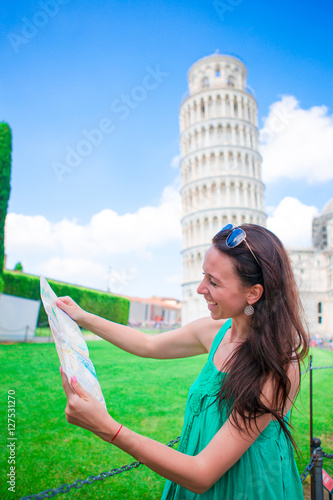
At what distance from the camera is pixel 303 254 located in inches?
1754

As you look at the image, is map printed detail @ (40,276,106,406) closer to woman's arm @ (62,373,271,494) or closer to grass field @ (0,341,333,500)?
woman's arm @ (62,373,271,494)

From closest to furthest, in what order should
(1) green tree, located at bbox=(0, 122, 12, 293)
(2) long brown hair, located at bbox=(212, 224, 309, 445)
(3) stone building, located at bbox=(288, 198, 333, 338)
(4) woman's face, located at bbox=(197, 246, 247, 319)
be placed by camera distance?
(2) long brown hair, located at bbox=(212, 224, 309, 445), (4) woman's face, located at bbox=(197, 246, 247, 319), (1) green tree, located at bbox=(0, 122, 12, 293), (3) stone building, located at bbox=(288, 198, 333, 338)

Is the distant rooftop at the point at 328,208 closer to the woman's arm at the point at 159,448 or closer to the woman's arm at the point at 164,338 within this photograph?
the woman's arm at the point at 164,338

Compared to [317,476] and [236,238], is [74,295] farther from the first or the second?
[236,238]

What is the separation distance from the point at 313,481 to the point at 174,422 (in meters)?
2.63

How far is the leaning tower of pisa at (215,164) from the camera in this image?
41.8 metres

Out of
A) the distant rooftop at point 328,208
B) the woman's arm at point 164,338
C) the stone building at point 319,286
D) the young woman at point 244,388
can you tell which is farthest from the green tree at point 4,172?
the distant rooftop at point 328,208

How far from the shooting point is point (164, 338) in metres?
2.04

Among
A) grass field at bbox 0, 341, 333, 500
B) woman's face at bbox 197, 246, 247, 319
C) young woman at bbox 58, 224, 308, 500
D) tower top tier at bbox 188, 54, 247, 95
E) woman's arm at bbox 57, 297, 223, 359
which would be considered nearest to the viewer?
young woman at bbox 58, 224, 308, 500

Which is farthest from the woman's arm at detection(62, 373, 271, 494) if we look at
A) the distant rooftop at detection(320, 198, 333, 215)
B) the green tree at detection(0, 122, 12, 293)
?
the distant rooftop at detection(320, 198, 333, 215)

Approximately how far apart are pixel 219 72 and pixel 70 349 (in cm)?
5247

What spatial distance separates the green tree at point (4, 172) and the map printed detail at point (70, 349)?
1326cm

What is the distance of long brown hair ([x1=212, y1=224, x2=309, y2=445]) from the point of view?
4.47 feet

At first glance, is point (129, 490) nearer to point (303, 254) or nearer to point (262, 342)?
point (262, 342)
